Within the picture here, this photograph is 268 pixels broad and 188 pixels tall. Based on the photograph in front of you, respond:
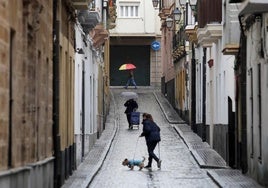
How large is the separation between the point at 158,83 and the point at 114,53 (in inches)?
181

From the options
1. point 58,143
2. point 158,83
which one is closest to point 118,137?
point 58,143

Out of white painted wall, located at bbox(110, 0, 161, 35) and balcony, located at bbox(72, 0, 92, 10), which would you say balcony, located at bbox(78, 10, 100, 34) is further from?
white painted wall, located at bbox(110, 0, 161, 35)

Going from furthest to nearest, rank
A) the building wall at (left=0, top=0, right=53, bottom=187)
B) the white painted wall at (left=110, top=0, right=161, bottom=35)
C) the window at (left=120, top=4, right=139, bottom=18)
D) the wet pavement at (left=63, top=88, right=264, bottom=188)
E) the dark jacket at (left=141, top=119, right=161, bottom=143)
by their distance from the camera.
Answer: the window at (left=120, top=4, right=139, bottom=18) < the white painted wall at (left=110, top=0, right=161, bottom=35) < the dark jacket at (left=141, top=119, right=161, bottom=143) < the wet pavement at (left=63, top=88, right=264, bottom=188) < the building wall at (left=0, top=0, right=53, bottom=187)

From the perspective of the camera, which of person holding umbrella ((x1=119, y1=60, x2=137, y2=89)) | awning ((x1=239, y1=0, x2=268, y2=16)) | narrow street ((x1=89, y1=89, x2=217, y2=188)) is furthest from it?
person holding umbrella ((x1=119, y1=60, x2=137, y2=89))

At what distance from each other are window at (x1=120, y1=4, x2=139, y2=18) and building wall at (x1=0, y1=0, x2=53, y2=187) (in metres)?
55.6

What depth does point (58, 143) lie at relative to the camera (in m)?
22.3

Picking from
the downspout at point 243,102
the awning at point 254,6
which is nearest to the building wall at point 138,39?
the downspout at point 243,102

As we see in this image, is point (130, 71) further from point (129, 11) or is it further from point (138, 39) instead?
point (129, 11)

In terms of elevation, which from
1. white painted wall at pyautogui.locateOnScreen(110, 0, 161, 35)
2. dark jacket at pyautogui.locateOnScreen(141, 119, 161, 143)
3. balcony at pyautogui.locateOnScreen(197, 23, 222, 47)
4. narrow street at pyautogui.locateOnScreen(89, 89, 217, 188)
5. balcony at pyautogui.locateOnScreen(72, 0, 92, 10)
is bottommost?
narrow street at pyautogui.locateOnScreen(89, 89, 217, 188)

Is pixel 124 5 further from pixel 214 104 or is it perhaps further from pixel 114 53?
pixel 214 104

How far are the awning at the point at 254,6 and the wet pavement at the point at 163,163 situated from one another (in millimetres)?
4571

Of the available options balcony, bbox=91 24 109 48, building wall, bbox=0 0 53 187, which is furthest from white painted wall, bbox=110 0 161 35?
building wall, bbox=0 0 53 187

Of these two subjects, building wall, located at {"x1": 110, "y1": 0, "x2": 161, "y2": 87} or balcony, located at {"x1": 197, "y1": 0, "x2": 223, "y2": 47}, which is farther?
building wall, located at {"x1": 110, "y1": 0, "x2": 161, "y2": 87}

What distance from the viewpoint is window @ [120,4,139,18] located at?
251 ft
